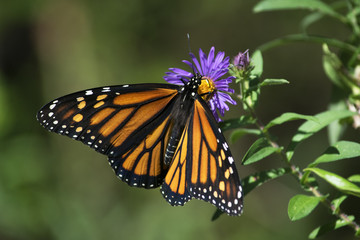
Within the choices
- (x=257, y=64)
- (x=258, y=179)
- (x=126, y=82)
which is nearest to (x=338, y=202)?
(x=258, y=179)

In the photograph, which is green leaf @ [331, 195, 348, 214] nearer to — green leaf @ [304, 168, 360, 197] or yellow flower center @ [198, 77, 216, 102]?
green leaf @ [304, 168, 360, 197]

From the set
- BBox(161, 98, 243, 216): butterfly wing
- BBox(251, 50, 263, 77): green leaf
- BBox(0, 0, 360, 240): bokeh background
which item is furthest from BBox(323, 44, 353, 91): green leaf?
BBox(0, 0, 360, 240): bokeh background

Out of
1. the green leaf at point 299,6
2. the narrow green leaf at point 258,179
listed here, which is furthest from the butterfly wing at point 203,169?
the green leaf at point 299,6

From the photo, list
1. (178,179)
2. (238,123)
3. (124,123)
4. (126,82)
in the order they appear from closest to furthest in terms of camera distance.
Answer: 1. (238,123)
2. (178,179)
3. (124,123)
4. (126,82)

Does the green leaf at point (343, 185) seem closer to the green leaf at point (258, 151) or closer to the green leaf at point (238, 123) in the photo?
the green leaf at point (258, 151)

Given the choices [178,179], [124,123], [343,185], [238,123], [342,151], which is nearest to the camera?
[343,185]

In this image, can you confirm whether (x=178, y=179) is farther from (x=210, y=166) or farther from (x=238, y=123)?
(x=238, y=123)

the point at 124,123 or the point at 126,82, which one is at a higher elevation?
the point at 124,123
